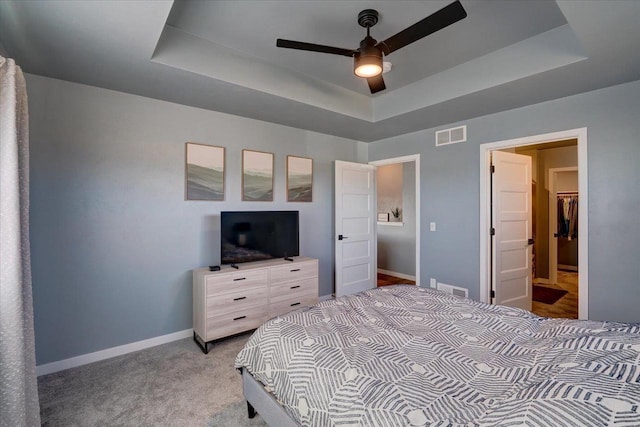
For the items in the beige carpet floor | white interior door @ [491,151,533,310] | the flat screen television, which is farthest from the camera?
white interior door @ [491,151,533,310]

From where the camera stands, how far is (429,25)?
1708 mm

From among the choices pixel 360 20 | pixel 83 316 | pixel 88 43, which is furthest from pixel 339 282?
pixel 88 43

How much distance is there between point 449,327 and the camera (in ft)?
5.81

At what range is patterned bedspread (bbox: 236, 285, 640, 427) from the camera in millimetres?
1016

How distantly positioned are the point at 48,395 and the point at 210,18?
3.09 metres

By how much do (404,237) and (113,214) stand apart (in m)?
4.89

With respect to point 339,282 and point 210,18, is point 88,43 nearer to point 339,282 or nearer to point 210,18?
point 210,18

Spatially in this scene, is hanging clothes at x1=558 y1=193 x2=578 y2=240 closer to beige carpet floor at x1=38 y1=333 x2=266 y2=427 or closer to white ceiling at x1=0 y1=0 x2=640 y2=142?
white ceiling at x1=0 y1=0 x2=640 y2=142

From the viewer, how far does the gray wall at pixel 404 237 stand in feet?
19.0

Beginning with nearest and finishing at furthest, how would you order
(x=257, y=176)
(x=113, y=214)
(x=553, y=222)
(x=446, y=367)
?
(x=446, y=367)
(x=113, y=214)
(x=257, y=176)
(x=553, y=222)

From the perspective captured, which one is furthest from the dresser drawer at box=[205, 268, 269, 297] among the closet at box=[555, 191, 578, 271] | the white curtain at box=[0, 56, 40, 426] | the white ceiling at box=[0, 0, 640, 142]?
the closet at box=[555, 191, 578, 271]

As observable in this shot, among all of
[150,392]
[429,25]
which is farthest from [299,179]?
[150,392]

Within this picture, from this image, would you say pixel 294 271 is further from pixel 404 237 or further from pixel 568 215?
pixel 568 215

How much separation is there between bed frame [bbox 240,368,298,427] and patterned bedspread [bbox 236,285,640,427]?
9 cm
